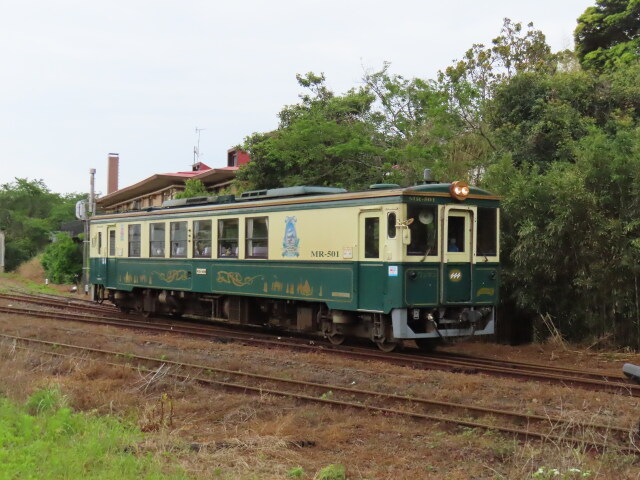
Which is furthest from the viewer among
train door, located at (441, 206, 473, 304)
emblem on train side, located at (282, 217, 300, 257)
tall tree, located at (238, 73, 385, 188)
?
tall tree, located at (238, 73, 385, 188)

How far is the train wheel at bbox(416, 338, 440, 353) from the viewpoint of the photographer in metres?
12.7

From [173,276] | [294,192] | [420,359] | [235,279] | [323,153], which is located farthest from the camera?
[323,153]

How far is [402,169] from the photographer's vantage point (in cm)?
1953

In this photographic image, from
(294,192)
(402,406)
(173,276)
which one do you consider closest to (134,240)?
(173,276)

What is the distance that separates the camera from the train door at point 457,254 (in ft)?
38.4

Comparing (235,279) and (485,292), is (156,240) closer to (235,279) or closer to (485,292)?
(235,279)

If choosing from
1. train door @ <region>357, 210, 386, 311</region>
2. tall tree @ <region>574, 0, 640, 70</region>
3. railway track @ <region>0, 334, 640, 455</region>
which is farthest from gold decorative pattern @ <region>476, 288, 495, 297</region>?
tall tree @ <region>574, 0, 640, 70</region>

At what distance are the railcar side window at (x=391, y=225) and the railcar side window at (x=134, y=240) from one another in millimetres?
8269

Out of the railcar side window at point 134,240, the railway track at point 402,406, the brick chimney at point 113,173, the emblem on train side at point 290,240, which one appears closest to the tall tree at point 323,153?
the railcar side window at point 134,240

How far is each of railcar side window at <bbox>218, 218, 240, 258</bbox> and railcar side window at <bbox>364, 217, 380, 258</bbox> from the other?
352cm

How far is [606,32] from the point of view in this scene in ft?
81.4

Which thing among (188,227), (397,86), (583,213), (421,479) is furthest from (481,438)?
(397,86)

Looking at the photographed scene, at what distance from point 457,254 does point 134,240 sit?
9.04 meters

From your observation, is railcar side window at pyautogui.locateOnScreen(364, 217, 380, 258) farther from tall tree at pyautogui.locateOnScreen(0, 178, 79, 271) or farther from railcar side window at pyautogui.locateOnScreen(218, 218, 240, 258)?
tall tree at pyautogui.locateOnScreen(0, 178, 79, 271)
